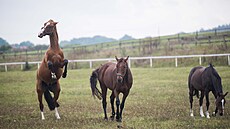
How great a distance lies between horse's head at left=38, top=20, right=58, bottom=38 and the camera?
12.3 metres

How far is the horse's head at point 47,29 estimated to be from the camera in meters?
12.3

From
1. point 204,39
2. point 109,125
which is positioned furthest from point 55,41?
point 204,39

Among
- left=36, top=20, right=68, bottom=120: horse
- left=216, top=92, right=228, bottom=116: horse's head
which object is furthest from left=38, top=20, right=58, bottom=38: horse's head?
left=216, top=92, right=228, bottom=116: horse's head

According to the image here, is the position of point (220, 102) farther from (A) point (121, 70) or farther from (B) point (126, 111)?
(B) point (126, 111)

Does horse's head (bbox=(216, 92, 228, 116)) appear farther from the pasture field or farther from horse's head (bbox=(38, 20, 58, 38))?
horse's head (bbox=(38, 20, 58, 38))

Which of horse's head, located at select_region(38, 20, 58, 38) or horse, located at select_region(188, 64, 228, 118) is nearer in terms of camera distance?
horse, located at select_region(188, 64, 228, 118)

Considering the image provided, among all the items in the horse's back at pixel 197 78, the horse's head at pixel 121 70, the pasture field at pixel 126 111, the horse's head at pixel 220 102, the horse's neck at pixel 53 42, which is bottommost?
the pasture field at pixel 126 111

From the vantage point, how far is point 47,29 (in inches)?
488

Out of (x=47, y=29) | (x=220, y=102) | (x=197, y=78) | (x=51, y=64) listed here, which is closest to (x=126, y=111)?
(x=197, y=78)

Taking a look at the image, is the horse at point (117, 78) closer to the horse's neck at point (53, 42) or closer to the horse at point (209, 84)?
the horse's neck at point (53, 42)

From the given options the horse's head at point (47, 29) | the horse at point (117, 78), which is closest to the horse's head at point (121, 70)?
the horse at point (117, 78)

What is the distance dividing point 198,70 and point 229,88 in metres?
6.11

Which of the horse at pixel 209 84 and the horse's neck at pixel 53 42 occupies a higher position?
the horse's neck at pixel 53 42

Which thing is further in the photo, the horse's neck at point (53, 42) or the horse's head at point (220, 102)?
the horse's neck at point (53, 42)
